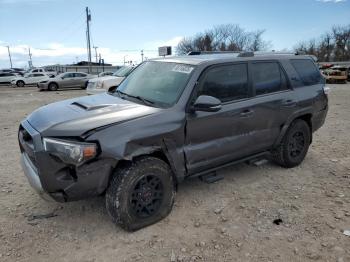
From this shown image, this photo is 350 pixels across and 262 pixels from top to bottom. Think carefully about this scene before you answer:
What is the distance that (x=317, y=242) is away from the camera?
10.8 ft

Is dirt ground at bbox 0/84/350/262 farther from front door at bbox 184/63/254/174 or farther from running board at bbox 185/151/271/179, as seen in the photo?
front door at bbox 184/63/254/174

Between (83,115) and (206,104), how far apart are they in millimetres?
1323

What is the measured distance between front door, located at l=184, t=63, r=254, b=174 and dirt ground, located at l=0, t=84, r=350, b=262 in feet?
1.79

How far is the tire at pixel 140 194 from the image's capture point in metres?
3.29

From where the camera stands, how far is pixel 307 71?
5.32 m

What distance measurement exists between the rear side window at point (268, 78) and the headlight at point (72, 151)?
2.46 meters

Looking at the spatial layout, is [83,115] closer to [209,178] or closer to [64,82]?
[209,178]

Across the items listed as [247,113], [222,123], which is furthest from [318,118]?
[222,123]

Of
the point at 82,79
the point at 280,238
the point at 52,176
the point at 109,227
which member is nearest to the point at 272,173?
the point at 280,238

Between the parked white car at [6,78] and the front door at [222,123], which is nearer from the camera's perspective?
the front door at [222,123]

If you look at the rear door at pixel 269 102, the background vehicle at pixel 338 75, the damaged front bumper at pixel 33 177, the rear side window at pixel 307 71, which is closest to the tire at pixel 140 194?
the damaged front bumper at pixel 33 177

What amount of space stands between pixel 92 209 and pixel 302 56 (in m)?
4.04

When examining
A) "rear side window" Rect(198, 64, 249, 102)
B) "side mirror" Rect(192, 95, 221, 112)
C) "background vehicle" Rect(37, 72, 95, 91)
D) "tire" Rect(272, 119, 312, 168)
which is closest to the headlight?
"side mirror" Rect(192, 95, 221, 112)

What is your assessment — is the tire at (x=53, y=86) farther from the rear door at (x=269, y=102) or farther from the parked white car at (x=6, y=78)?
the rear door at (x=269, y=102)
